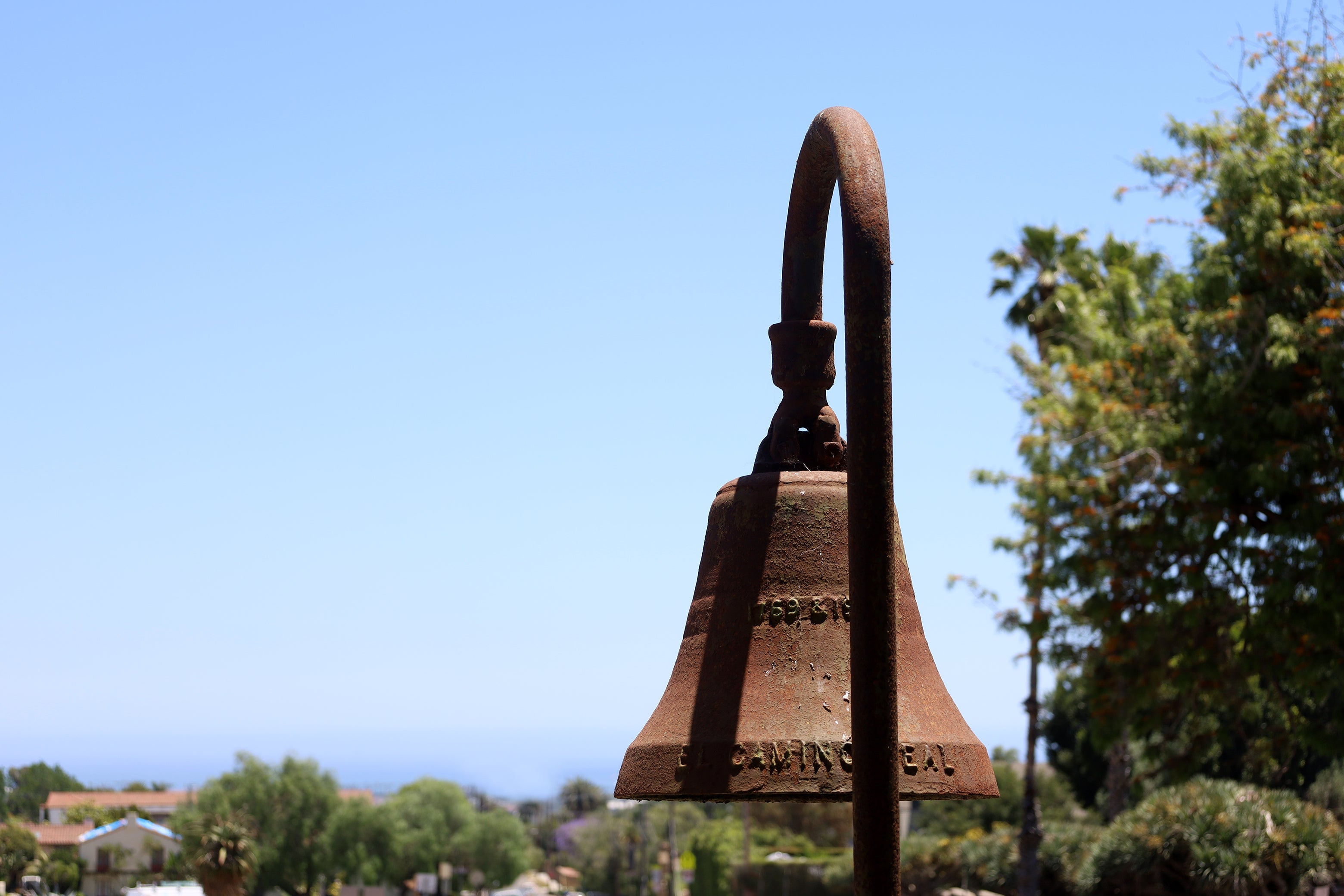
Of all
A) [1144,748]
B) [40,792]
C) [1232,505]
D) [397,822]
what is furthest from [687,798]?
[40,792]

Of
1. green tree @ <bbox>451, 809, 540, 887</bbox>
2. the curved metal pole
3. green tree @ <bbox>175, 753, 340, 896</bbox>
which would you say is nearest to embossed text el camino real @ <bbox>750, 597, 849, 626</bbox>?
the curved metal pole

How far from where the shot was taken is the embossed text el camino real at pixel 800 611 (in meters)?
3.35

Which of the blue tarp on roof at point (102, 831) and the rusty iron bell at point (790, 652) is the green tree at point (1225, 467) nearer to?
the rusty iron bell at point (790, 652)

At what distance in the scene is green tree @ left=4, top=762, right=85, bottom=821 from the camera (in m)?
119

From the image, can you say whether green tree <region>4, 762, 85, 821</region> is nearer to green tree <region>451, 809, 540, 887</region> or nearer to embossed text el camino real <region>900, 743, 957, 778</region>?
green tree <region>451, 809, 540, 887</region>

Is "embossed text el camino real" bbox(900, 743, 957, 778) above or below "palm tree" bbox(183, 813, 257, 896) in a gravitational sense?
above

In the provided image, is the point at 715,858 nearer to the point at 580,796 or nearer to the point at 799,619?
the point at 799,619

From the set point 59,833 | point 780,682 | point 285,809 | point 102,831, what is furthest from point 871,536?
point 59,833

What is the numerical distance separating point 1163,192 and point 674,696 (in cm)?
1643

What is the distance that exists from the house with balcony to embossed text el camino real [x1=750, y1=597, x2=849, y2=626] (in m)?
93.6

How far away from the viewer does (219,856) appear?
156 feet

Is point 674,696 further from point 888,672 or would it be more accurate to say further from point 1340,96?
point 1340,96

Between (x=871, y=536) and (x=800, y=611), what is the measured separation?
0.92m

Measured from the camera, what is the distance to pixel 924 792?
10.1ft
